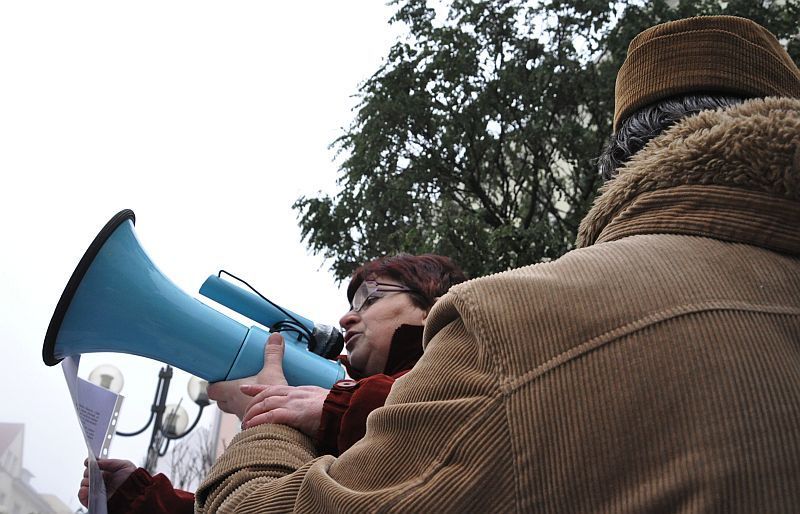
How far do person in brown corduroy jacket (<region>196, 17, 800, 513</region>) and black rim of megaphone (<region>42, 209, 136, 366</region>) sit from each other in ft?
3.37

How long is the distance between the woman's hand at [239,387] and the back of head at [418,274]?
1.85 ft

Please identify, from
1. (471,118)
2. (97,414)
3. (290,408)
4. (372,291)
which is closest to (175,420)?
(471,118)

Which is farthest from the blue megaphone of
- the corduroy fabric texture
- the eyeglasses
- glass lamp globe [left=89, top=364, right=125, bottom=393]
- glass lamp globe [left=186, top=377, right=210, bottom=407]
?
glass lamp globe [left=186, top=377, right=210, bottom=407]

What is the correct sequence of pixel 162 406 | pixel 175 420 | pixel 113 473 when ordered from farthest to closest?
pixel 175 420 < pixel 162 406 < pixel 113 473

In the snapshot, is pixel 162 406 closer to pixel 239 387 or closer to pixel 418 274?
pixel 418 274

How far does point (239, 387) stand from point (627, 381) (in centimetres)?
133

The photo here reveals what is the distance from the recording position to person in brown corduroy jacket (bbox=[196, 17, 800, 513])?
3.08 ft

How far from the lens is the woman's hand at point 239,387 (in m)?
2.05

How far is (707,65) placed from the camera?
150 cm

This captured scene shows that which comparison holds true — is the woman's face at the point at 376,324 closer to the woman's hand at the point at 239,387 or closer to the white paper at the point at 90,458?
the woman's hand at the point at 239,387

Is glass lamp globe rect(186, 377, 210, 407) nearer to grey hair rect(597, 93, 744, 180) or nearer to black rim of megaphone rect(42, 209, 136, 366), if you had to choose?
black rim of megaphone rect(42, 209, 136, 366)

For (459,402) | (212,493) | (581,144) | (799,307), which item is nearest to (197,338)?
(212,493)

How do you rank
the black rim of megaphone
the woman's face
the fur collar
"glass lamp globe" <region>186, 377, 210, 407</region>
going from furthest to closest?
"glass lamp globe" <region>186, 377, 210, 407</region> → the woman's face → the black rim of megaphone → the fur collar

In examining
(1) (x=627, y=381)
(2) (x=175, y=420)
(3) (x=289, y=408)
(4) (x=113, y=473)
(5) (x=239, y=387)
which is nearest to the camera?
(1) (x=627, y=381)
